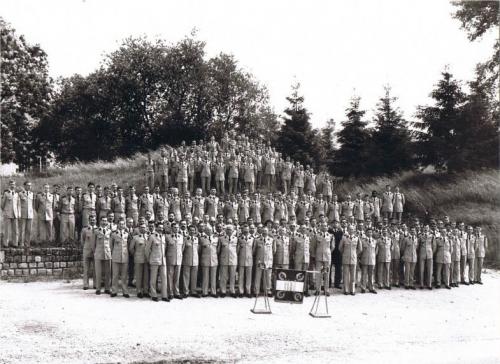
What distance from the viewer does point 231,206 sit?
61.8 feet

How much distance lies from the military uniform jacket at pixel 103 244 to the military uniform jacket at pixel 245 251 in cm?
322

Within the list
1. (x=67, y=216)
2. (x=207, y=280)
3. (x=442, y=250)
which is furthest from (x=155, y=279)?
(x=442, y=250)

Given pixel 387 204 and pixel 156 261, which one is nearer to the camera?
pixel 156 261

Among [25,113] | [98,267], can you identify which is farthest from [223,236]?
[25,113]

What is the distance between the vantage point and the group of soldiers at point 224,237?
13789mm

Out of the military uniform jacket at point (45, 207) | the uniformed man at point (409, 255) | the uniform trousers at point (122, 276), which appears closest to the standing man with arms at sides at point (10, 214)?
the military uniform jacket at point (45, 207)

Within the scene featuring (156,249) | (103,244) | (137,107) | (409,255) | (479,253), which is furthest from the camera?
(137,107)

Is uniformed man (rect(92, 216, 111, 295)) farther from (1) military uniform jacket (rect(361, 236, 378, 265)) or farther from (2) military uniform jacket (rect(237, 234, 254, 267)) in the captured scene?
(1) military uniform jacket (rect(361, 236, 378, 265))

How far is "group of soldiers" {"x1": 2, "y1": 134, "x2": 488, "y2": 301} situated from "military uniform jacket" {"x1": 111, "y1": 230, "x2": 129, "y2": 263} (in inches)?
1.1

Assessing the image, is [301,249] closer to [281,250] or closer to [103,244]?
[281,250]

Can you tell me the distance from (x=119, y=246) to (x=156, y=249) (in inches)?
36.8

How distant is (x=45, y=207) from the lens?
54.8 feet

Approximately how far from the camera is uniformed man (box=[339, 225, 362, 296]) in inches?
597

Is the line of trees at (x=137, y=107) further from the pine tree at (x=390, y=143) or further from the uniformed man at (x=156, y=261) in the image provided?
the uniformed man at (x=156, y=261)
